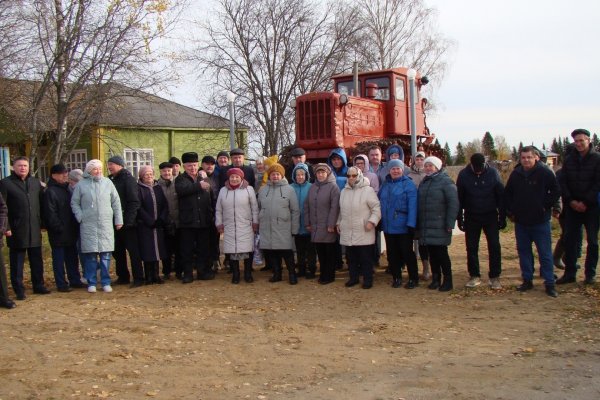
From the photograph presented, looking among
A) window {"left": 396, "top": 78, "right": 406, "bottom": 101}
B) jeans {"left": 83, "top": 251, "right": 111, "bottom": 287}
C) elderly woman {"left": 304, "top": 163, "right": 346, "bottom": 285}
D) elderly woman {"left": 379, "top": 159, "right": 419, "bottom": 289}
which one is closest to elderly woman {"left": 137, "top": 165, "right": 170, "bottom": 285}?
jeans {"left": 83, "top": 251, "right": 111, "bottom": 287}

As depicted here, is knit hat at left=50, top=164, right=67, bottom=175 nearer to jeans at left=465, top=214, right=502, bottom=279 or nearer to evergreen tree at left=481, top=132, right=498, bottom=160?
jeans at left=465, top=214, right=502, bottom=279

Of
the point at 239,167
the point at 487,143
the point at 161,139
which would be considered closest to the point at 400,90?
the point at 239,167

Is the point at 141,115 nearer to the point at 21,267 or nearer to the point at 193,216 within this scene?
the point at 193,216

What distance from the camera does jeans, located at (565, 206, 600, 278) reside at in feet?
24.3

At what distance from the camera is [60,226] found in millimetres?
7992

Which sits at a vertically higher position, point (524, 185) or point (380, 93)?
point (380, 93)

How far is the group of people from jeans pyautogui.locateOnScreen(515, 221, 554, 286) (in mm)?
13

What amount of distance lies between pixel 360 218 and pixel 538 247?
7.35 ft

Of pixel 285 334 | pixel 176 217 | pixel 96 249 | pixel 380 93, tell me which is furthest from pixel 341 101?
pixel 285 334

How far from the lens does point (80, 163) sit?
25.5m

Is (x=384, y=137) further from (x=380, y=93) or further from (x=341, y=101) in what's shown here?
(x=341, y=101)

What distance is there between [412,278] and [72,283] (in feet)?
15.6

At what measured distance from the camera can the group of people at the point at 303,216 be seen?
7.39 meters

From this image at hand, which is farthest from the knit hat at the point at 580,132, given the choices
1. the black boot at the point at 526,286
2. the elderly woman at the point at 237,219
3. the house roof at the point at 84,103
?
the house roof at the point at 84,103
